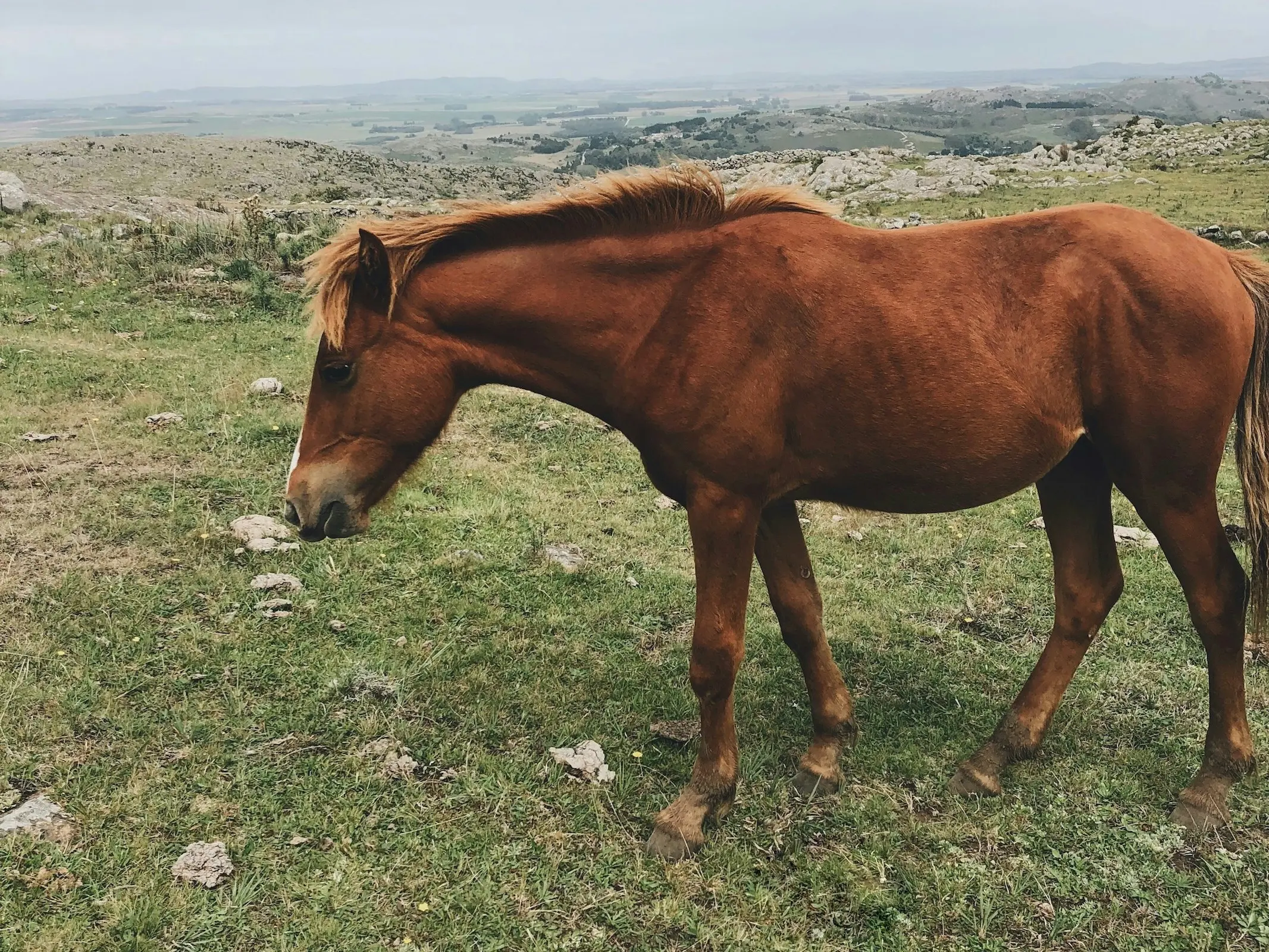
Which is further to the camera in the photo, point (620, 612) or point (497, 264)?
point (620, 612)

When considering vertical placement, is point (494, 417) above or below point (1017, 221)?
below

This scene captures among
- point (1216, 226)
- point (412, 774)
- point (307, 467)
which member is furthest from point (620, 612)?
point (1216, 226)

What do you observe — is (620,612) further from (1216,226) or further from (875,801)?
(1216,226)

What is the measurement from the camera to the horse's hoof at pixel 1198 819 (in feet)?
12.6

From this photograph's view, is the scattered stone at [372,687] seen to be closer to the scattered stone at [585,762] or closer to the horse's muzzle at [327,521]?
the scattered stone at [585,762]

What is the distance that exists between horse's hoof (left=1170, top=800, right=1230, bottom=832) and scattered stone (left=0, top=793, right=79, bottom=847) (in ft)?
15.8

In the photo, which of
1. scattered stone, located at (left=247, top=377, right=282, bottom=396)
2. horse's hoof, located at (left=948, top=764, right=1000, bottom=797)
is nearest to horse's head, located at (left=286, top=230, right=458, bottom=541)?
horse's hoof, located at (left=948, top=764, right=1000, bottom=797)

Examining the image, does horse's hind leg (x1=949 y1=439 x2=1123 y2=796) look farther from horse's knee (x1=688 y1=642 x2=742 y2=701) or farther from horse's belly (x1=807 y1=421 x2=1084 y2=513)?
horse's knee (x1=688 y1=642 x2=742 y2=701)

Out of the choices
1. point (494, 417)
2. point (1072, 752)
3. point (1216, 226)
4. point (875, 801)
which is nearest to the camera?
point (875, 801)

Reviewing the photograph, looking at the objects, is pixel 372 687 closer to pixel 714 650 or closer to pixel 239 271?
pixel 714 650

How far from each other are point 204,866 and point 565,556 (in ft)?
10.9

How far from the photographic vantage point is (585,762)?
13.8 feet

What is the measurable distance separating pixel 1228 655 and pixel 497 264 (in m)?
3.88

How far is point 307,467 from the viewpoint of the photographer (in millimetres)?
3844
